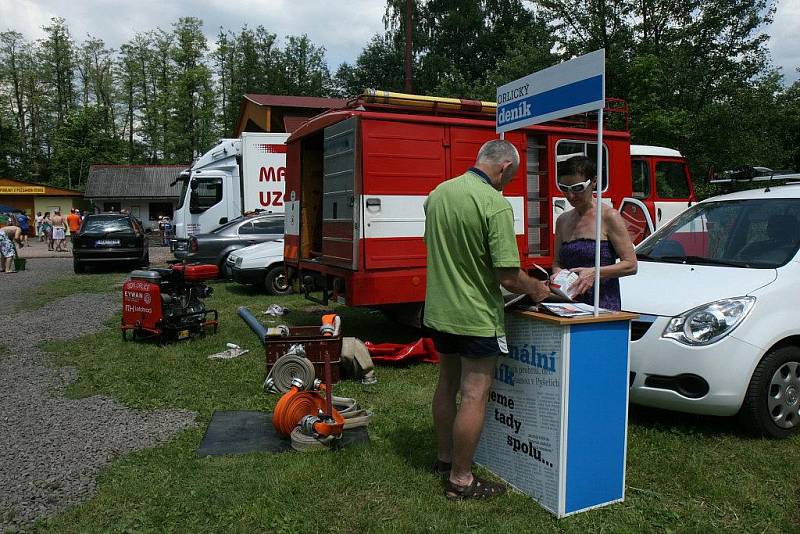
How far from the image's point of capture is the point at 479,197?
3.21 meters

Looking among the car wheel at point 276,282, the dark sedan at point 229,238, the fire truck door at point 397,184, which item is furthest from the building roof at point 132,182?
the fire truck door at point 397,184

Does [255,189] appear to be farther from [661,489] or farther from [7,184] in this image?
[7,184]

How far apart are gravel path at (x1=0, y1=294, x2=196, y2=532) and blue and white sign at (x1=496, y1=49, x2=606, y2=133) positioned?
3.40 meters

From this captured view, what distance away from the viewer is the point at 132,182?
48.3m

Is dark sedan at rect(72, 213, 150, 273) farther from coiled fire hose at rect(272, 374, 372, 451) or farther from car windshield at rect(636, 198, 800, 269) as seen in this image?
car windshield at rect(636, 198, 800, 269)

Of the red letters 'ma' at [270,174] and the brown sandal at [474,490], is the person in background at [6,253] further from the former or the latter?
the brown sandal at [474,490]

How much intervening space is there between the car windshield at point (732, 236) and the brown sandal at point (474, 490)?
2.73 metres

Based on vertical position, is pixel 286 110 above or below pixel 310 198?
above

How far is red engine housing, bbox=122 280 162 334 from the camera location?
7.51m

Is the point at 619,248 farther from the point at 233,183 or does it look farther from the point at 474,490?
the point at 233,183

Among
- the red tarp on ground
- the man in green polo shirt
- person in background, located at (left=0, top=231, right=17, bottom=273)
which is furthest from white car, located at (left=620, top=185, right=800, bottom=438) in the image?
person in background, located at (left=0, top=231, right=17, bottom=273)

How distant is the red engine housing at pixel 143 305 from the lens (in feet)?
24.6

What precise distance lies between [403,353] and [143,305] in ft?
11.2

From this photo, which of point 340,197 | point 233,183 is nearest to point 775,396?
point 340,197
